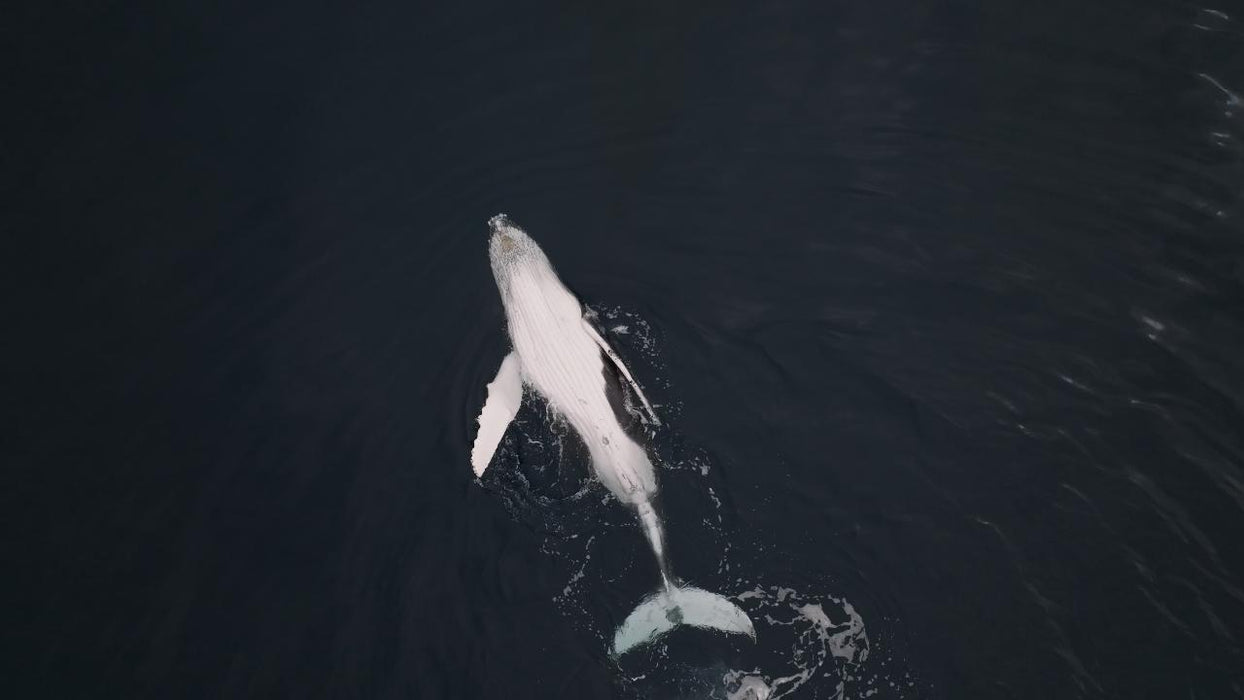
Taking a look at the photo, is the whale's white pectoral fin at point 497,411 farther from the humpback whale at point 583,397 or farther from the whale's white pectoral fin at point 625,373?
the whale's white pectoral fin at point 625,373

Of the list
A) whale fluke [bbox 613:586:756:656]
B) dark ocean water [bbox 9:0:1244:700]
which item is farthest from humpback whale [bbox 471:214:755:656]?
dark ocean water [bbox 9:0:1244:700]

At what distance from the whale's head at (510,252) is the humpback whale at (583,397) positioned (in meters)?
0.02

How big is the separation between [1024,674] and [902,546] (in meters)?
1.92

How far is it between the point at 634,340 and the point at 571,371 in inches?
46.5

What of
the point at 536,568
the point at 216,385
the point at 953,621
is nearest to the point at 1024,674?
the point at 953,621

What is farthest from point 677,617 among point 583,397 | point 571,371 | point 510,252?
point 510,252

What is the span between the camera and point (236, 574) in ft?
43.4

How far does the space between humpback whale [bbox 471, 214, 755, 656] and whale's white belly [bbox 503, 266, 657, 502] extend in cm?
1

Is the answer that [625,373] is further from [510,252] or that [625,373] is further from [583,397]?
[510,252]

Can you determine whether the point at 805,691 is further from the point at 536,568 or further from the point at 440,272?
the point at 440,272

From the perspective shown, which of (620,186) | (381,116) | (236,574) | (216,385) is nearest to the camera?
(236,574)

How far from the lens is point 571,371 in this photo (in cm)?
1408

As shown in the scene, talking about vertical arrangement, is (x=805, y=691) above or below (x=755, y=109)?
below

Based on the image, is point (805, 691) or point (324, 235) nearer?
point (805, 691)
